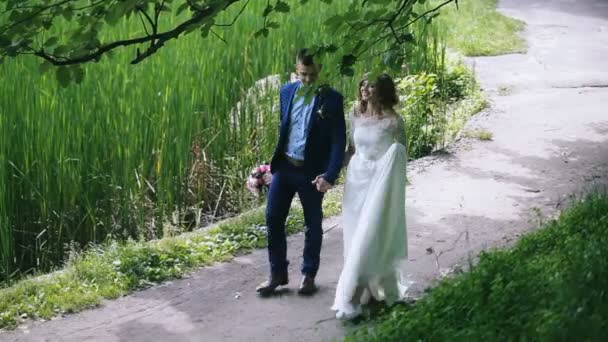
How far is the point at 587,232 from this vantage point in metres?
6.11

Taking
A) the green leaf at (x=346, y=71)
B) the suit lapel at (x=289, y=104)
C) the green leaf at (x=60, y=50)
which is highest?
the green leaf at (x=60, y=50)

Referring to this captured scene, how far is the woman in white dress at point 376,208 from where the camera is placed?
243 inches

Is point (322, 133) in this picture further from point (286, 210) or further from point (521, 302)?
point (521, 302)

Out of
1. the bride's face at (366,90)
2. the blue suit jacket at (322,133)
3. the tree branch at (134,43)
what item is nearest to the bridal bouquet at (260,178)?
the blue suit jacket at (322,133)

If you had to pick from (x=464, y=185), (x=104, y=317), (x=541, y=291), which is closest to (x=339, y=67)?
(x=541, y=291)

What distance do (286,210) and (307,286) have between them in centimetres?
48

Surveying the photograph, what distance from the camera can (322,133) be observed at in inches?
255

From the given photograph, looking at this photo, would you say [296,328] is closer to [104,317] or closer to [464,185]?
[104,317]

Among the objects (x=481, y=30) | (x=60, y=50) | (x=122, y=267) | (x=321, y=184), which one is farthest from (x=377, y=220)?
(x=481, y=30)

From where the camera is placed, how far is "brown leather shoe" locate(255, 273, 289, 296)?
675 cm

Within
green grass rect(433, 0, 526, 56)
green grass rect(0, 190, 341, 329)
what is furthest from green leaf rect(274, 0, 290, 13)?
green grass rect(433, 0, 526, 56)

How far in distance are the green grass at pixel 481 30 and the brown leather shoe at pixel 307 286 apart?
29.8ft

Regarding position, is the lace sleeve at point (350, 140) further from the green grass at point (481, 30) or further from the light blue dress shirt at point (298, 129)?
the green grass at point (481, 30)

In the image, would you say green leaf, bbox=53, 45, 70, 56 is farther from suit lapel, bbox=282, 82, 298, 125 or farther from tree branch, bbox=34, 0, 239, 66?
suit lapel, bbox=282, 82, 298, 125
